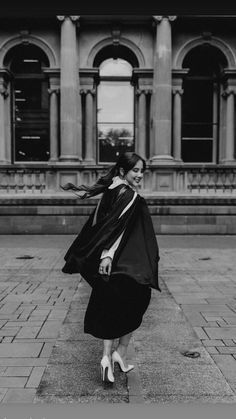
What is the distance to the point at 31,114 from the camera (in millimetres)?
16922

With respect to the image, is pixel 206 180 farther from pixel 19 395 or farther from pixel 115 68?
pixel 19 395

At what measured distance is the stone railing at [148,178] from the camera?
47.7 ft

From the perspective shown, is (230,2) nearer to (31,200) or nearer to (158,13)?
(158,13)

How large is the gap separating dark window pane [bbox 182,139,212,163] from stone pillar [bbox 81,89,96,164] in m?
3.59

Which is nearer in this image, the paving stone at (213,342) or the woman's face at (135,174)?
the woman's face at (135,174)

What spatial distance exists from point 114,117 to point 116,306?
14459 millimetres

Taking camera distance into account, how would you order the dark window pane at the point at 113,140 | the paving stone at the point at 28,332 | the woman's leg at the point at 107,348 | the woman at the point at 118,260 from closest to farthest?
1. the woman at the point at 118,260
2. the woman's leg at the point at 107,348
3. the paving stone at the point at 28,332
4. the dark window pane at the point at 113,140

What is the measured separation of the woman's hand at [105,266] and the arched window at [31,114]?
1403 cm

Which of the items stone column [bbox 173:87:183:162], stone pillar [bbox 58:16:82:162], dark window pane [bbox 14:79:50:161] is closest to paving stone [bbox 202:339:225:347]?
stone pillar [bbox 58:16:82:162]

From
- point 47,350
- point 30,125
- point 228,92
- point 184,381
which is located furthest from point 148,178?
point 184,381

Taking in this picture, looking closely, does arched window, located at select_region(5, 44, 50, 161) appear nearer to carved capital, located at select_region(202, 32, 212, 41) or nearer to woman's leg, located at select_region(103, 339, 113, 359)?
carved capital, located at select_region(202, 32, 212, 41)

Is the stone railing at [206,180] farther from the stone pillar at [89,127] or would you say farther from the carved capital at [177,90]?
the stone pillar at [89,127]

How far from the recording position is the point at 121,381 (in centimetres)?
347

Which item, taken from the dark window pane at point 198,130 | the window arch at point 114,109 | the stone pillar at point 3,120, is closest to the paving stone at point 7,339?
the stone pillar at point 3,120
